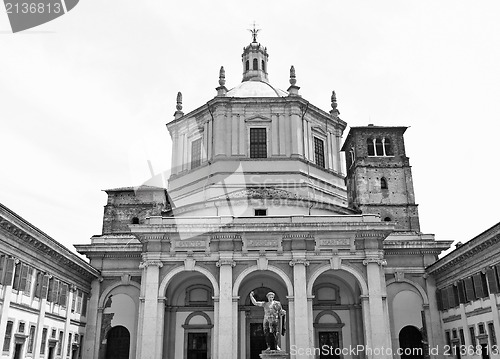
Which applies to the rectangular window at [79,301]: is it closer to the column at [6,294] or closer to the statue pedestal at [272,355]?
the column at [6,294]

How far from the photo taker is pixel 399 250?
3219 cm

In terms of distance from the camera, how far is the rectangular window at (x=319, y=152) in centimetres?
3706

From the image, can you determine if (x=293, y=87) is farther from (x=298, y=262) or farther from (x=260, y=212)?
(x=298, y=262)

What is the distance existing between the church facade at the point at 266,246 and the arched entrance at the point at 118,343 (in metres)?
0.08

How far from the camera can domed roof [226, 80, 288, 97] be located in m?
38.3

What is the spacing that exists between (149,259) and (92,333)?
6.75 m

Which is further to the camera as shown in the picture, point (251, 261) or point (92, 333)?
point (92, 333)

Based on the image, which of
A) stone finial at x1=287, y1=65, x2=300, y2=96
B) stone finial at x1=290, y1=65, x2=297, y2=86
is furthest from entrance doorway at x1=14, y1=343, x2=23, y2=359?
stone finial at x1=290, y1=65, x2=297, y2=86

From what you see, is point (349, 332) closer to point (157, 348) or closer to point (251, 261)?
point (251, 261)

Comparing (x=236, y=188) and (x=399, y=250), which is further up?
(x=236, y=188)

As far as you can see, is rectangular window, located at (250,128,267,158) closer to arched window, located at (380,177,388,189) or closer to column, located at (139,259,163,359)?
arched window, located at (380,177,388,189)

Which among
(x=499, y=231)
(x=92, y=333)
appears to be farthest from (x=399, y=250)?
(x=92, y=333)

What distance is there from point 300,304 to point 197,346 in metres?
7.06

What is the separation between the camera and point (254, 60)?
43156 mm
